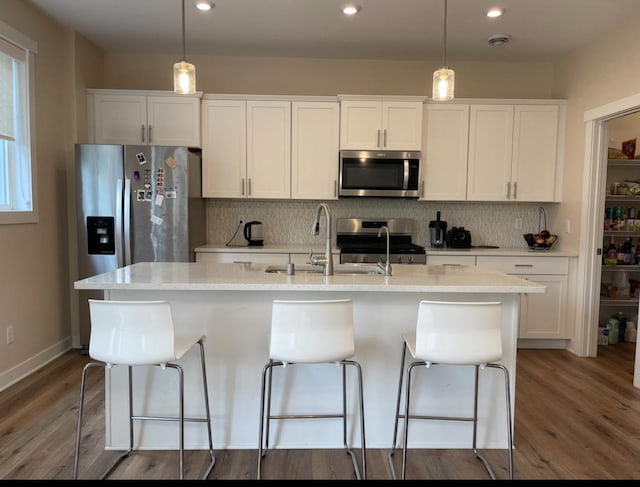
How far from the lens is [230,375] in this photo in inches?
87.1

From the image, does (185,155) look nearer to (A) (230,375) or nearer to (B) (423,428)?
(A) (230,375)

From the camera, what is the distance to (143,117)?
12.7 feet

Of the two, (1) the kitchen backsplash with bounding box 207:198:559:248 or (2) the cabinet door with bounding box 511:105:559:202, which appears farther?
(1) the kitchen backsplash with bounding box 207:198:559:248

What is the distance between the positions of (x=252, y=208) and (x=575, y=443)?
3.25 m

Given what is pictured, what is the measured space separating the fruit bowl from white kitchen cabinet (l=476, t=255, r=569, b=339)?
21 centimetres

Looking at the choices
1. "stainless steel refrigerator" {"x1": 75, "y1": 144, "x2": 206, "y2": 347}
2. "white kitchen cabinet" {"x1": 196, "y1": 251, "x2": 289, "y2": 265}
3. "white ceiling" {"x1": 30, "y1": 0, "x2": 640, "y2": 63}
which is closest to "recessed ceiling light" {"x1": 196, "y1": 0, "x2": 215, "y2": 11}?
"white ceiling" {"x1": 30, "y1": 0, "x2": 640, "y2": 63}

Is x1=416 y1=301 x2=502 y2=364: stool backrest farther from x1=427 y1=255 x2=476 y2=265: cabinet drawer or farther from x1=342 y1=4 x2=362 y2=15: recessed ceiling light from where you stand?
x1=342 y1=4 x2=362 y2=15: recessed ceiling light

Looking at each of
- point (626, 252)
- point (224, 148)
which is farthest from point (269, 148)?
point (626, 252)

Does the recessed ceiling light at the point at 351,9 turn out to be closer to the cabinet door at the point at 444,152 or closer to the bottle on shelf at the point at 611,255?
the cabinet door at the point at 444,152

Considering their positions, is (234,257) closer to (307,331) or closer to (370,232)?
(370,232)

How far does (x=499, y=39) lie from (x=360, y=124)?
136cm

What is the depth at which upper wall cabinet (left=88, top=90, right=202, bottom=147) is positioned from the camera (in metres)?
3.84

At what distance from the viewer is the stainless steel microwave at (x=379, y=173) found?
392cm
